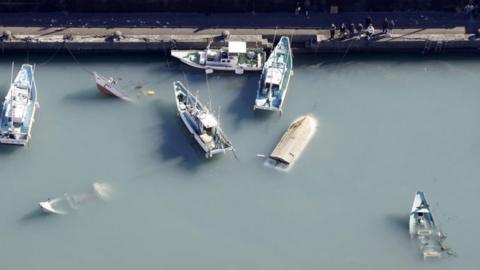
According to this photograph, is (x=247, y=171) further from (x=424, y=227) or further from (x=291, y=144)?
(x=424, y=227)

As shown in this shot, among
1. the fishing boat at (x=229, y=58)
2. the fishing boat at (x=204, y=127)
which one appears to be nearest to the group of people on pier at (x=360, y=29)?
the fishing boat at (x=229, y=58)

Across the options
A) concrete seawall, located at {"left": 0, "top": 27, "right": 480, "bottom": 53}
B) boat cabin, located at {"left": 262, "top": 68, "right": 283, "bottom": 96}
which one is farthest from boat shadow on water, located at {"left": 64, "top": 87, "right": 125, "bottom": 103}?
boat cabin, located at {"left": 262, "top": 68, "right": 283, "bottom": 96}

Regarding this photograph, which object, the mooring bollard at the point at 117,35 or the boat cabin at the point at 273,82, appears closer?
the boat cabin at the point at 273,82

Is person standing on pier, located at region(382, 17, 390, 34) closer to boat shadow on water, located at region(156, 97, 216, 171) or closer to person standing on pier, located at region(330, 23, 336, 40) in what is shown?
person standing on pier, located at region(330, 23, 336, 40)

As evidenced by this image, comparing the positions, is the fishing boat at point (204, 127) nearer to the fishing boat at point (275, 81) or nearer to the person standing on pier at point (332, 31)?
the fishing boat at point (275, 81)

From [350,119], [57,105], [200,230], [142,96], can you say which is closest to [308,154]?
[350,119]

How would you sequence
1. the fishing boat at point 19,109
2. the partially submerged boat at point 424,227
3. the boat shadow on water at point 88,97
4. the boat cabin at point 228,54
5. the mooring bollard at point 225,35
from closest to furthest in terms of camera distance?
the partially submerged boat at point 424,227 → the fishing boat at point 19,109 → the boat shadow on water at point 88,97 → the boat cabin at point 228,54 → the mooring bollard at point 225,35

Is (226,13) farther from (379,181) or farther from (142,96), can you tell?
(379,181)
